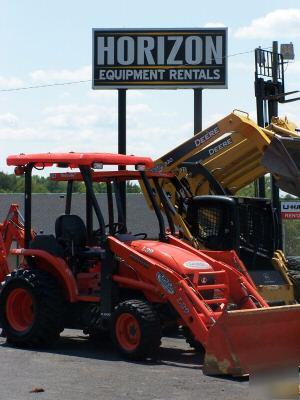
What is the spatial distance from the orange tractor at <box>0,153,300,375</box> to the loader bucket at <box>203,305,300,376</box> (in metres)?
1.19

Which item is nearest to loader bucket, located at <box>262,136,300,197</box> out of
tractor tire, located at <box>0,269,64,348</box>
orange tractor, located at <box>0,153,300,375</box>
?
orange tractor, located at <box>0,153,300,375</box>

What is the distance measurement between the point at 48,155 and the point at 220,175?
4.13 metres

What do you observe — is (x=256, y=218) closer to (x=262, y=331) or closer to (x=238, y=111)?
(x=238, y=111)

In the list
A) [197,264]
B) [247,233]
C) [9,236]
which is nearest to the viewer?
[197,264]

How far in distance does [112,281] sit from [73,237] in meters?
1.07

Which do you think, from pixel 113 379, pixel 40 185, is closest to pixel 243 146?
pixel 113 379

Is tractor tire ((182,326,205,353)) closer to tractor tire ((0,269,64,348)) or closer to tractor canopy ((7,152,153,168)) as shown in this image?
tractor tire ((0,269,64,348))

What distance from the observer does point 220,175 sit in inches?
614

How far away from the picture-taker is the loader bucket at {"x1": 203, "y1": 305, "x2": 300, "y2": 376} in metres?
8.79

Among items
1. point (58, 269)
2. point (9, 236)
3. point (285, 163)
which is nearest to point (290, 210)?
point (9, 236)

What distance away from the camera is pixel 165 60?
78.9 feet

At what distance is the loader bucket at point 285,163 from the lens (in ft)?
23.5

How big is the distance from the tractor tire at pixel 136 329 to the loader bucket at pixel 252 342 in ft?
6.81

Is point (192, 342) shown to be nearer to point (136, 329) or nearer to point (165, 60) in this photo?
point (136, 329)
